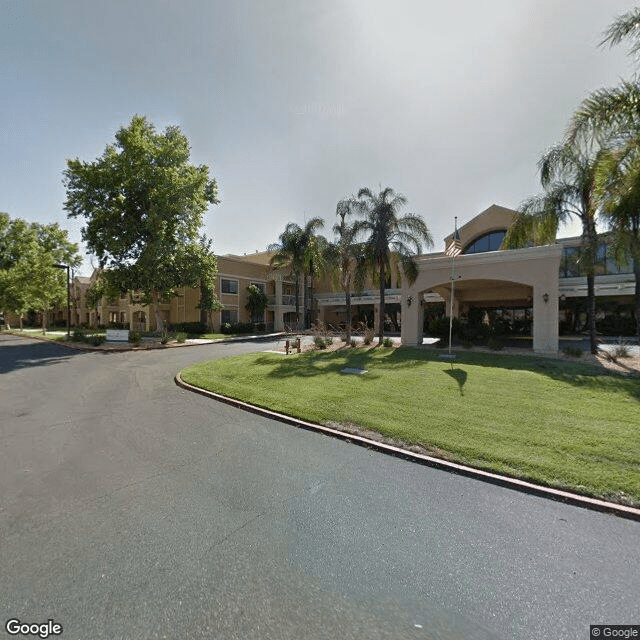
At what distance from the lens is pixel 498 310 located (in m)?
28.4

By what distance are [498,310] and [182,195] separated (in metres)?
26.9

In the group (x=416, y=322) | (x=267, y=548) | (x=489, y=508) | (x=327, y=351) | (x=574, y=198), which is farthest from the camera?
(x=416, y=322)

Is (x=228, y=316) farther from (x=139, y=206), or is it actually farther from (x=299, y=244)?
(x=139, y=206)

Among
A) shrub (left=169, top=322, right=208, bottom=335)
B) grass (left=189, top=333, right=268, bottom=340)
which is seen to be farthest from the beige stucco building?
grass (left=189, top=333, right=268, bottom=340)

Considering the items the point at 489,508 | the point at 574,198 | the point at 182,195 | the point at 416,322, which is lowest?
the point at 489,508

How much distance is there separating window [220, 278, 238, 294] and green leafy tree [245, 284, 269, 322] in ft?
4.67

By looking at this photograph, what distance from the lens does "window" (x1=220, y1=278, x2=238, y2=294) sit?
34375 mm

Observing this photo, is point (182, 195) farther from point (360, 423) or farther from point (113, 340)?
point (360, 423)

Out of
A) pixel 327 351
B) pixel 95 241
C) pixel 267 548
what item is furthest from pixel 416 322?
pixel 95 241

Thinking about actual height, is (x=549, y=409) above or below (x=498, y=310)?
below

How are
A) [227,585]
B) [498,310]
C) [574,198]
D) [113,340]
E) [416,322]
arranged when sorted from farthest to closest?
1. [498,310]
2. [113,340]
3. [416,322]
4. [574,198]
5. [227,585]

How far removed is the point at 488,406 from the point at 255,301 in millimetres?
31016

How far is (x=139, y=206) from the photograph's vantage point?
23.9 metres

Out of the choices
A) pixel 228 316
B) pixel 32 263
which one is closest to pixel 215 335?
pixel 228 316
